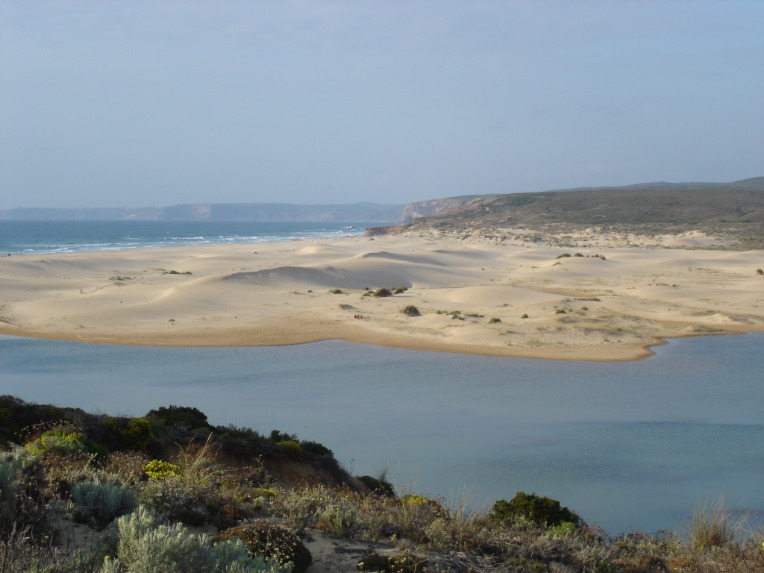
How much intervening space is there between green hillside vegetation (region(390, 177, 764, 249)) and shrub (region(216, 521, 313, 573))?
74.7 metres

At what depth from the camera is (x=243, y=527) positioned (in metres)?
5.72

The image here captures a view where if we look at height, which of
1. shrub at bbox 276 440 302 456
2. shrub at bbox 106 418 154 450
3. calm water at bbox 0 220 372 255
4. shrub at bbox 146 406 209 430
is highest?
calm water at bbox 0 220 372 255

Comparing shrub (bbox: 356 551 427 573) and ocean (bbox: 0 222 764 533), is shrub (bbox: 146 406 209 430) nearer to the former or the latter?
ocean (bbox: 0 222 764 533)

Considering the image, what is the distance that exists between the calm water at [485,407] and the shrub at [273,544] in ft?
14.0

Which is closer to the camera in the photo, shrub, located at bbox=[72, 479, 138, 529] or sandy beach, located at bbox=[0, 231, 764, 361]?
shrub, located at bbox=[72, 479, 138, 529]

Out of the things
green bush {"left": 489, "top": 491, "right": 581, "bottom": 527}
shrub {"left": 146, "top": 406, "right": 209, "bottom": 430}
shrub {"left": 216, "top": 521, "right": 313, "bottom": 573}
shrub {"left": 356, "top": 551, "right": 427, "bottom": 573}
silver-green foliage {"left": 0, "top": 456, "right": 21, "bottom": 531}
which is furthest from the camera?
shrub {"left": 146, "top": 406, "right": 209, "bottom": 430}

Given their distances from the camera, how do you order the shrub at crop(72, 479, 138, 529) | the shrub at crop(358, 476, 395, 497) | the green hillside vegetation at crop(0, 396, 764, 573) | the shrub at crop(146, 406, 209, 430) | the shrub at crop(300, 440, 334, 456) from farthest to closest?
the shrub at crop(146, 406, 209, 430) < the shrub at crop(300, 440, 334, 456) < the shrub at crop(358, 476, 395, 497) < the shrub at crop(72, 479, 138, 529) < the green hillside vegetation at crop(0, 396, 764, 573)

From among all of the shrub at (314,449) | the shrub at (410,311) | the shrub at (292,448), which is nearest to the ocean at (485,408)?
the shrub at (314,449)

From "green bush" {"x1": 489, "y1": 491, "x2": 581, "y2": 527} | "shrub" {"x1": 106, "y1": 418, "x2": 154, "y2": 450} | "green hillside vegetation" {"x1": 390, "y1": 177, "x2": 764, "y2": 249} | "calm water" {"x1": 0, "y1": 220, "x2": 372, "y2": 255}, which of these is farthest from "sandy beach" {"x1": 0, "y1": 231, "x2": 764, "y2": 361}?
"calm water" {"x1": 0, "y1": 220, "x2": 372, "y2": 255}

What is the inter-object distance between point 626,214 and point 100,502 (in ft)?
317

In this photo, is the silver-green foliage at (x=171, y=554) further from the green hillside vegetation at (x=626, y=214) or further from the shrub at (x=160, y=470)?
the green hillside vegetation at (x=626, y=214)

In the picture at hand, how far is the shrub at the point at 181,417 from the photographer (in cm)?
1140

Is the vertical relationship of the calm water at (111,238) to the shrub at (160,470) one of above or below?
above

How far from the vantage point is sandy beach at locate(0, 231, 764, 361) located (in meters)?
23.9
